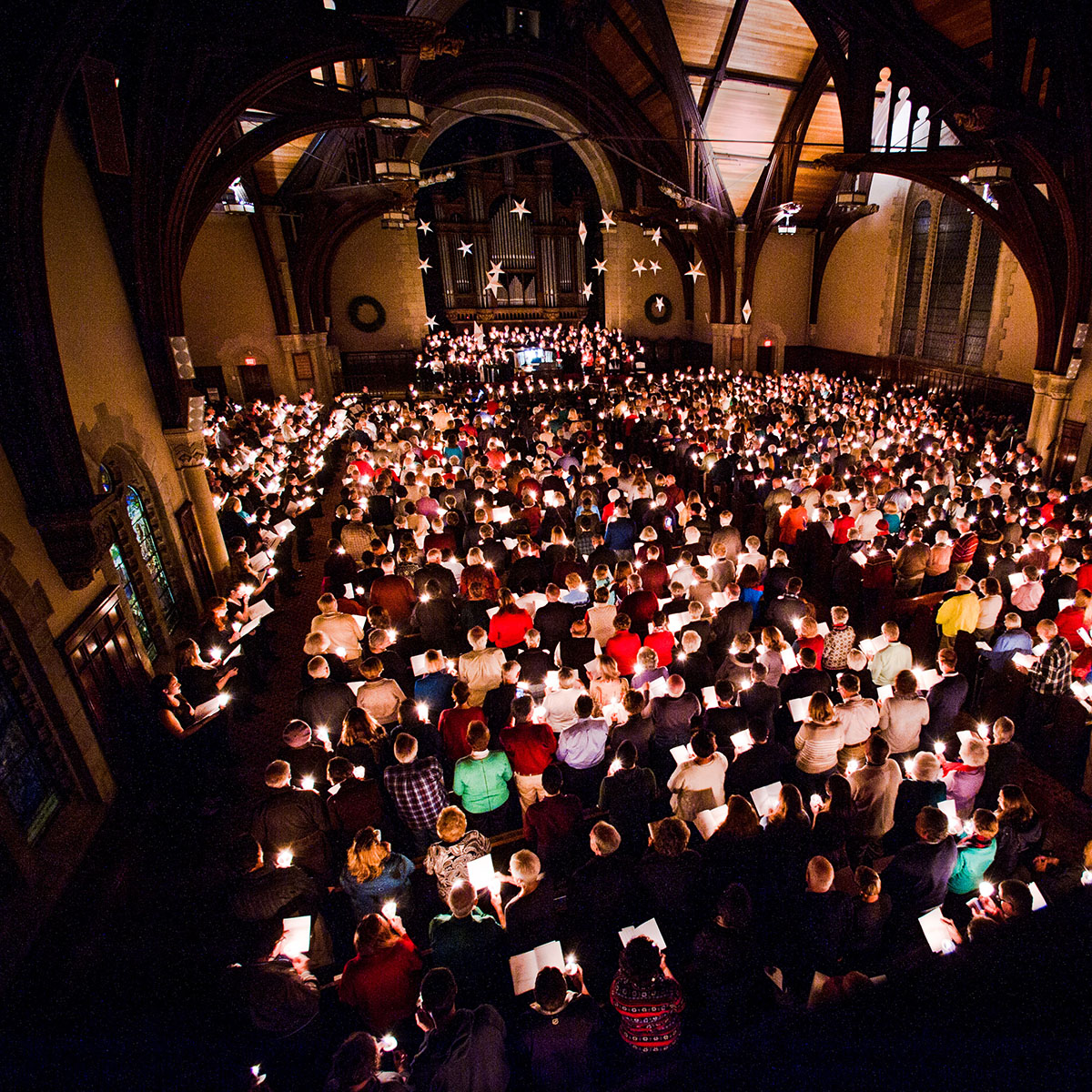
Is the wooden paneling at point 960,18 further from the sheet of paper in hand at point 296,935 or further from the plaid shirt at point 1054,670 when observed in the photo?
the sheet of paper in hand at point 296,935

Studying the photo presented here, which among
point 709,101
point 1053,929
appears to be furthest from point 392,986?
point 709,101

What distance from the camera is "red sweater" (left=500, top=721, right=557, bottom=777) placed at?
4.62 meters

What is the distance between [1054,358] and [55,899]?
17232 mm

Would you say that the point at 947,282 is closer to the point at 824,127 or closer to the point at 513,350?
the point at 824,127

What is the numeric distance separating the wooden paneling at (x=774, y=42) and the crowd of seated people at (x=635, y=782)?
14.0 metres

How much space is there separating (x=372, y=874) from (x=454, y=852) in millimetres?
496

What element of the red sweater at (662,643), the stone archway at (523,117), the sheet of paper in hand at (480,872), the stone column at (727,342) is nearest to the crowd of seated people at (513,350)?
the stone column at (727,342)

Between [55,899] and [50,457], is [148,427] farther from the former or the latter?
[55,899]

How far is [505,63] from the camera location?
20359mm

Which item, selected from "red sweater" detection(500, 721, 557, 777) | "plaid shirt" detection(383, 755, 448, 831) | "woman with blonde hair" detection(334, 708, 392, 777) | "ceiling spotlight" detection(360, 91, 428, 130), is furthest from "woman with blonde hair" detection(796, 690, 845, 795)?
"ceiling spotlight" detection(360, 91, 428, 130)

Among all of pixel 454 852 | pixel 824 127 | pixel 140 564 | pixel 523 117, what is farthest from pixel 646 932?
pixel 523 117

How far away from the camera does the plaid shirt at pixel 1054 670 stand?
205 inches

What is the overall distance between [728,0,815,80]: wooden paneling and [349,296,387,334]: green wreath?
46.8 ft

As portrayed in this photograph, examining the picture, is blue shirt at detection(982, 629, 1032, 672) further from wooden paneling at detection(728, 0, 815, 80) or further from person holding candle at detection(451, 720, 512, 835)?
wooden paneling at detection(728, 0, 815, 80)
